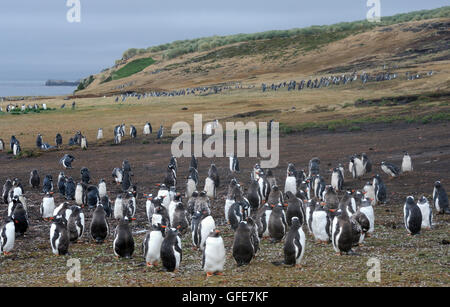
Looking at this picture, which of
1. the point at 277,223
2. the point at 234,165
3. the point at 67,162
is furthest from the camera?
the point at 67,162

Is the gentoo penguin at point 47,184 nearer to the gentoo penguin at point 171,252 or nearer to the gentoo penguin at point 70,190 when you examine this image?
the gentoo penguin at point 70,190

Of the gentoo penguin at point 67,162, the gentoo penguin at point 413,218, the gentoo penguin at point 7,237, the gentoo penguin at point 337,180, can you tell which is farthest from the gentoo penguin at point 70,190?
the gentoo penguin at point 413,218

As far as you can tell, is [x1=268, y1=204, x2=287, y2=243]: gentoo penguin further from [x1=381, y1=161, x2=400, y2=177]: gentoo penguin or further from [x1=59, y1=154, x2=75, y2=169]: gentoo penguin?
[x1=59, y1=154, x2=75, y2=169]: gentoo penguin

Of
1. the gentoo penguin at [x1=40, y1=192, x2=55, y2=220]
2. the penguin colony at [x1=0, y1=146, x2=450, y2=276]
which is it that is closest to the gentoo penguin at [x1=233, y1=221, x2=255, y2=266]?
the penguin colony at [x1=0, y1=146, x2=450, y2=276]

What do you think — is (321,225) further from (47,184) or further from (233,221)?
(47,184)

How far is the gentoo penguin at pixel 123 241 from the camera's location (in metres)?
11.7

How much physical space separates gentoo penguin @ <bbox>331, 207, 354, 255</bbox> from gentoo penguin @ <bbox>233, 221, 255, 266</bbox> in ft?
5.46

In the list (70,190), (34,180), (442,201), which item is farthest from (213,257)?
(34,180)

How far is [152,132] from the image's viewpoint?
3728 centimetres

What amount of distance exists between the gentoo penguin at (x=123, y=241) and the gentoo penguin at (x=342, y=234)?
3.98 meters

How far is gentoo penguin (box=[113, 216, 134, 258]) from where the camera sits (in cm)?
1171

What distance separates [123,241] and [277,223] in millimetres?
3342

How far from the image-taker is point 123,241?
38.6 feet
